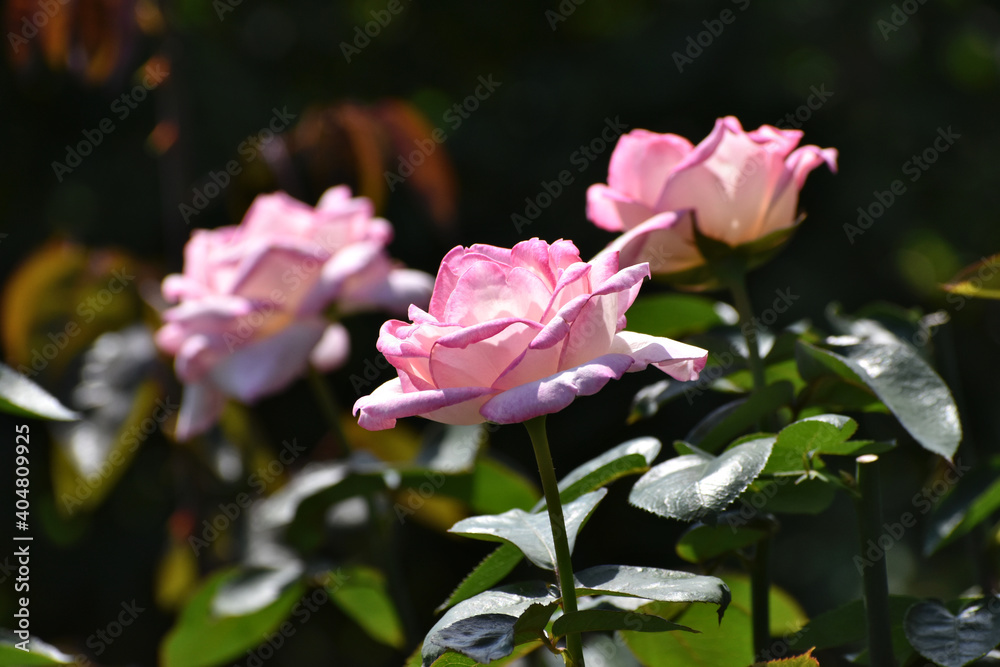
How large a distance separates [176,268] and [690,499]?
74cm

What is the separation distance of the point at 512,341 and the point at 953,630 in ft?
0.62

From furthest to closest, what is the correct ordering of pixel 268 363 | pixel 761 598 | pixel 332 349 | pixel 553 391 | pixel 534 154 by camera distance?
pixel 534 154 < pixel 332 349 < pixel 268 363 < pixel 761 598 < pixel 553 391

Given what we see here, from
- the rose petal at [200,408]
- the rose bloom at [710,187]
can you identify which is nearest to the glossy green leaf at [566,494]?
the rose bloom at [710,187]

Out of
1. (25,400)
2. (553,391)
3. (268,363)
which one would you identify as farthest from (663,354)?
(268,363)

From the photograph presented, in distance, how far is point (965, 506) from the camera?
15.0 inches

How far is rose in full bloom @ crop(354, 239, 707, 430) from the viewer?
28cm

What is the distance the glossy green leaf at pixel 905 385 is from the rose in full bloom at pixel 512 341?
74mm

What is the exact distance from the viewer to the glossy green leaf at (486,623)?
271mm

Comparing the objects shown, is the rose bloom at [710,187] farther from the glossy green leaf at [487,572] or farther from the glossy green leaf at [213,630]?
the glossy green leaf at [213,630]

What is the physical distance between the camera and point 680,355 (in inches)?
11.4

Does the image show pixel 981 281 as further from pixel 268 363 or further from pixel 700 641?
pixel 268 363

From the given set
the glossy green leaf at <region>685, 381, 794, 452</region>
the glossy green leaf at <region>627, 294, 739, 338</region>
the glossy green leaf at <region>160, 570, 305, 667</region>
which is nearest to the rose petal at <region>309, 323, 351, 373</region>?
the glossy green leaf at <region>160, 570, 305, 667</region>

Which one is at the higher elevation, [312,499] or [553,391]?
[553,391]

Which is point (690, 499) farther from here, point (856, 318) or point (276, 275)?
point (276, 275)
